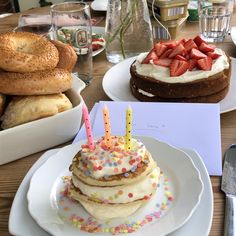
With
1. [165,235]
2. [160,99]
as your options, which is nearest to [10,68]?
[160,99]

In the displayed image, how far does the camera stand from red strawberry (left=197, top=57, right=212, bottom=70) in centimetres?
103

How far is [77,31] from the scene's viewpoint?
1.19 metres

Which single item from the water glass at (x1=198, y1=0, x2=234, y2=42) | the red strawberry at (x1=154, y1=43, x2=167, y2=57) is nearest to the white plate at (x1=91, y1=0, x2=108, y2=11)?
the water glass at (x1=198, y1=0, x2=234, y2=42)

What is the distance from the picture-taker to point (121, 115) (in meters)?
0.97

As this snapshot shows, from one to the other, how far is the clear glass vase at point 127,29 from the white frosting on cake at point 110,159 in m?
0.65

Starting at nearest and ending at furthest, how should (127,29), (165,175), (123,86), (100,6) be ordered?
(165,175), (123,86), (127,29), (100,6)

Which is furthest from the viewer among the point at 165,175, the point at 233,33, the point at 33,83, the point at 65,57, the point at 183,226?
the point at 233,33

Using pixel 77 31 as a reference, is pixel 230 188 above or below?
below

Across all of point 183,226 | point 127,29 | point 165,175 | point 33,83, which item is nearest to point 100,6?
point 127,29

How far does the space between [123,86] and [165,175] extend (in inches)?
17.8

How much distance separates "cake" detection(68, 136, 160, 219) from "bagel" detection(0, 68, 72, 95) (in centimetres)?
22

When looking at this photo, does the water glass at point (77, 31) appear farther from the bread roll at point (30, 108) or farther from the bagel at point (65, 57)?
the bread roll at point (30, 108)

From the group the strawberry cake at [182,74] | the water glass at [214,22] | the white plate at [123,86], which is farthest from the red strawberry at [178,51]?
the water glass at [214,22]

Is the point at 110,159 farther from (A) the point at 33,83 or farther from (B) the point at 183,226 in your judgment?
(A) the point at 33,83
